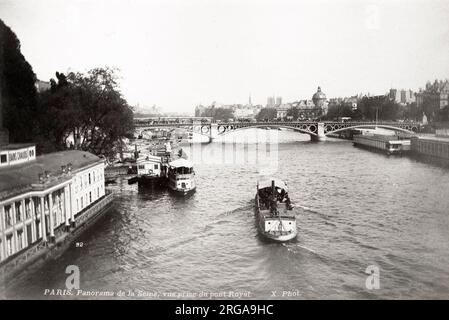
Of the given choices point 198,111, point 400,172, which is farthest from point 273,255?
point 198,111

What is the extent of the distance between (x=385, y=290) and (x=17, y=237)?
6.83 metres

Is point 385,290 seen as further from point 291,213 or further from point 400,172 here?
point 400,172

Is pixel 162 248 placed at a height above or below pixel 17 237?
below

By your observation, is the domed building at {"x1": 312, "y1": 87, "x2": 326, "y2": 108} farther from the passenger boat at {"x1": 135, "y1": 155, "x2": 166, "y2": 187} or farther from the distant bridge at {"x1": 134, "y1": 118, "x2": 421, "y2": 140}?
A: the passenger boat at {"x1": 135, "y1": 155, "x2": 166, "y2": 187}

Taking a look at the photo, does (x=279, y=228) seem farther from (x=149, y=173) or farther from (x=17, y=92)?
(x=149, y=173)

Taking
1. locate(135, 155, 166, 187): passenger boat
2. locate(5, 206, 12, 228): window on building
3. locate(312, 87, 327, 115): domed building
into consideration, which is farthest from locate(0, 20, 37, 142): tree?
locate(312, 87, 327, 115): domed building

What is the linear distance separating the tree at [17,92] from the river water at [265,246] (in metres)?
3.97

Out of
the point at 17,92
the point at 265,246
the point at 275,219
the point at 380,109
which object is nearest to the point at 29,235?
the point at 265,246

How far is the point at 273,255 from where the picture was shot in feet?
35.3

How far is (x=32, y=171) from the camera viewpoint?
1056 cm

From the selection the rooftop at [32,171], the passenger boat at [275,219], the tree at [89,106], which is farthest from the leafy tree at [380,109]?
the rooftop at [32,171]

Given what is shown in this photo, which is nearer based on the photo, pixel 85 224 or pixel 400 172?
pixel 85 224

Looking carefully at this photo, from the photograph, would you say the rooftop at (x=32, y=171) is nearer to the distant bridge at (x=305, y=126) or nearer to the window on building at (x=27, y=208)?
the window on building at (x=27, y=208)

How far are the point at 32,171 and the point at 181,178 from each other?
28.6 ft
